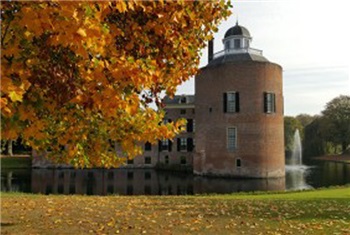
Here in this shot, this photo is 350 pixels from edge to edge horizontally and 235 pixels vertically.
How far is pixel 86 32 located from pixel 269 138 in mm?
29190

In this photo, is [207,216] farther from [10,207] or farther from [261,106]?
[261,106]

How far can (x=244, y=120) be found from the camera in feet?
100

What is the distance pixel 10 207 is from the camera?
9.06 metres

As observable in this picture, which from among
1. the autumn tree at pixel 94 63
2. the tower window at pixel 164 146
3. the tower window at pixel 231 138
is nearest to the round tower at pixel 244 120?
the tower window at pixel 231 138

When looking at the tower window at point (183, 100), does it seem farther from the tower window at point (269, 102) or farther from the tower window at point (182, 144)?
the tower window at point (269, 102)

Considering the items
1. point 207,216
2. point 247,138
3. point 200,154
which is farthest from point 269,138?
point 207,216

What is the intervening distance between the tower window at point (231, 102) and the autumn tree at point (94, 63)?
2632cm

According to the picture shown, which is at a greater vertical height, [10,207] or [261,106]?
[261,106]

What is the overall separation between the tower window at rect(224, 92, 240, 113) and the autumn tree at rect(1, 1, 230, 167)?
26.3m

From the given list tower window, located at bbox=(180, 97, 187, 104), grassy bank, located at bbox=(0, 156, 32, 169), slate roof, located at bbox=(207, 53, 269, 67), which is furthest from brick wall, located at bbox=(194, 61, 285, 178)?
grassy bank, located at bbox=(0, 156, 32, 169)

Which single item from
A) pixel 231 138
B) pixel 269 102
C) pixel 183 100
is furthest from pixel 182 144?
pixel 269 102

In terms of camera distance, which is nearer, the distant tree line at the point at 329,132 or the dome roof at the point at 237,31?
the dome roof at the point at 237,31

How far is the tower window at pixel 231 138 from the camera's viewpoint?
30.8 metres

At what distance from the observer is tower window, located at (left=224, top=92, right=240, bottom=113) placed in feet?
101
